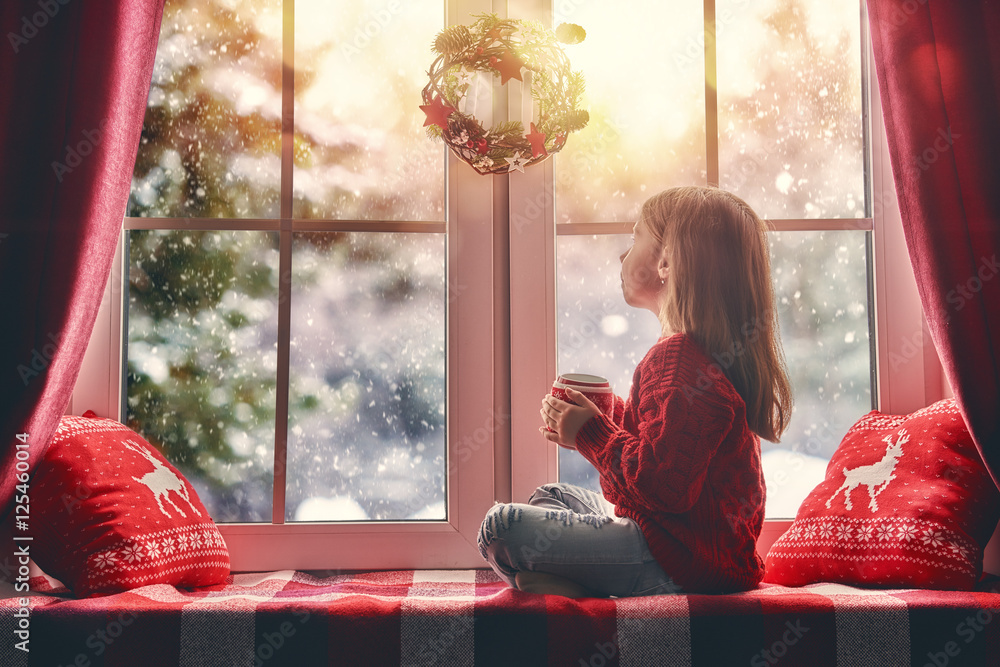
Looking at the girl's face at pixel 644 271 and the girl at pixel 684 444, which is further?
the girl's face at pixel 644 271

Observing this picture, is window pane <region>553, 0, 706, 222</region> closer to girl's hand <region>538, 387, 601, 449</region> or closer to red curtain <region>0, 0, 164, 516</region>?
girl's hand <region>538, 387, 601, 449</region>

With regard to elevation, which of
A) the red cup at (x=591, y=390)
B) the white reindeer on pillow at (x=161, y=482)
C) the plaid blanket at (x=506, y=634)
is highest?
the red cup at (x=591, y=390)

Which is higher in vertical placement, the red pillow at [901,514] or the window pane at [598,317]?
the window pane at [598,317]

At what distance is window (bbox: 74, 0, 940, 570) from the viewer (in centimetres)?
134

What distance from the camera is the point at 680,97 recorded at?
1397 millimetres

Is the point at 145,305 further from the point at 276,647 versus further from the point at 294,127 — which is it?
the point at 276,647

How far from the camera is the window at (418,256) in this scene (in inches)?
52.9

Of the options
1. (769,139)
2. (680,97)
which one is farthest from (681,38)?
(769,139)

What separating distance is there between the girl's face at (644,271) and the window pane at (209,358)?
77 centimetres

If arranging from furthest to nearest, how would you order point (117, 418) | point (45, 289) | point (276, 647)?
point (117, 418)
point (45, 289)
point (276, 647)

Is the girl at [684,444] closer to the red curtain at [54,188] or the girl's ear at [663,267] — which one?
the girl's ear at [663,267]

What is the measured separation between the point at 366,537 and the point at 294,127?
913 millimetres

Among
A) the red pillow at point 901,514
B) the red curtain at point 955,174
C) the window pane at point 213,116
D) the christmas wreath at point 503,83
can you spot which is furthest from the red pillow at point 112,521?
the red curtain at point 955,174

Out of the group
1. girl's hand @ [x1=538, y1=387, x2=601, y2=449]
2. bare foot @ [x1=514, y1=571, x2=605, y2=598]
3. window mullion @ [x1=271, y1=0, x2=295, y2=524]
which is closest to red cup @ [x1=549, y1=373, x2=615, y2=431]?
girl's hand @ [x1=538, y1=387, x2=601, y2=449]
